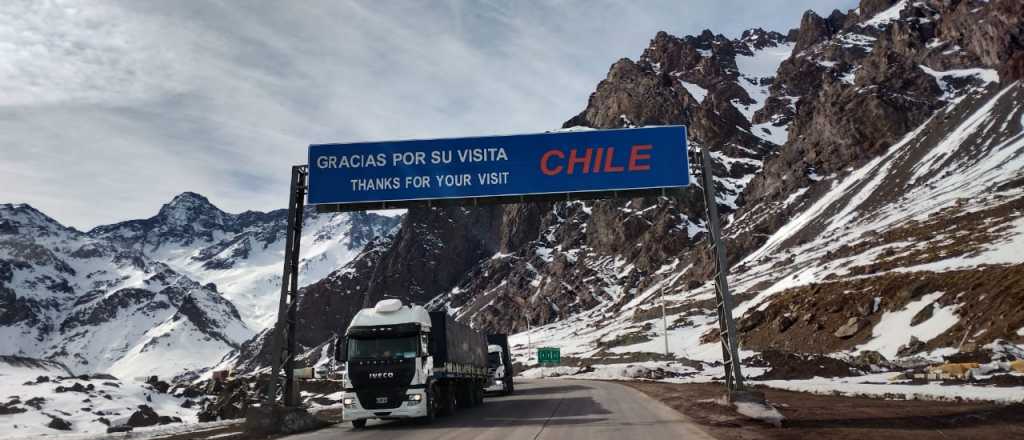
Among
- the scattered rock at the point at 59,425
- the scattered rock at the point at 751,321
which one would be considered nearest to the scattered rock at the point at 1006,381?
the scattered rock at the point at 59,425

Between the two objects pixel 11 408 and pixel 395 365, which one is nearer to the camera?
pixel 395 365

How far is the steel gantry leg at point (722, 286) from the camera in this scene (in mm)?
20953

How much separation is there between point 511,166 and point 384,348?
7187 mm

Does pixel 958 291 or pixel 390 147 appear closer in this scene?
pixel 390 147

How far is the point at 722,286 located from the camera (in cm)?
2141

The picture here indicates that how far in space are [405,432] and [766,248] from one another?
155429 mm

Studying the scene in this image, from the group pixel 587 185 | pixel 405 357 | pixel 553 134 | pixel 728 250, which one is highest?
pixel 728 250

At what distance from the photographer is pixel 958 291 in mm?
54531

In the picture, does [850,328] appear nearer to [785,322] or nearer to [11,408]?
[785,322]

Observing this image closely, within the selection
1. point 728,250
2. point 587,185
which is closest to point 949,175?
point 728,250

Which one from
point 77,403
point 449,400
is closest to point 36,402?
point 77,403

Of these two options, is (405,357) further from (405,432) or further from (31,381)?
(31,381)

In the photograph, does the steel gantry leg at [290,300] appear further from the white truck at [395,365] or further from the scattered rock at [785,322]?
the scattered rock at [785,322]

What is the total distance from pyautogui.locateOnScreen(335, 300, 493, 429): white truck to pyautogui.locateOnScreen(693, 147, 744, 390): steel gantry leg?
364 inches
